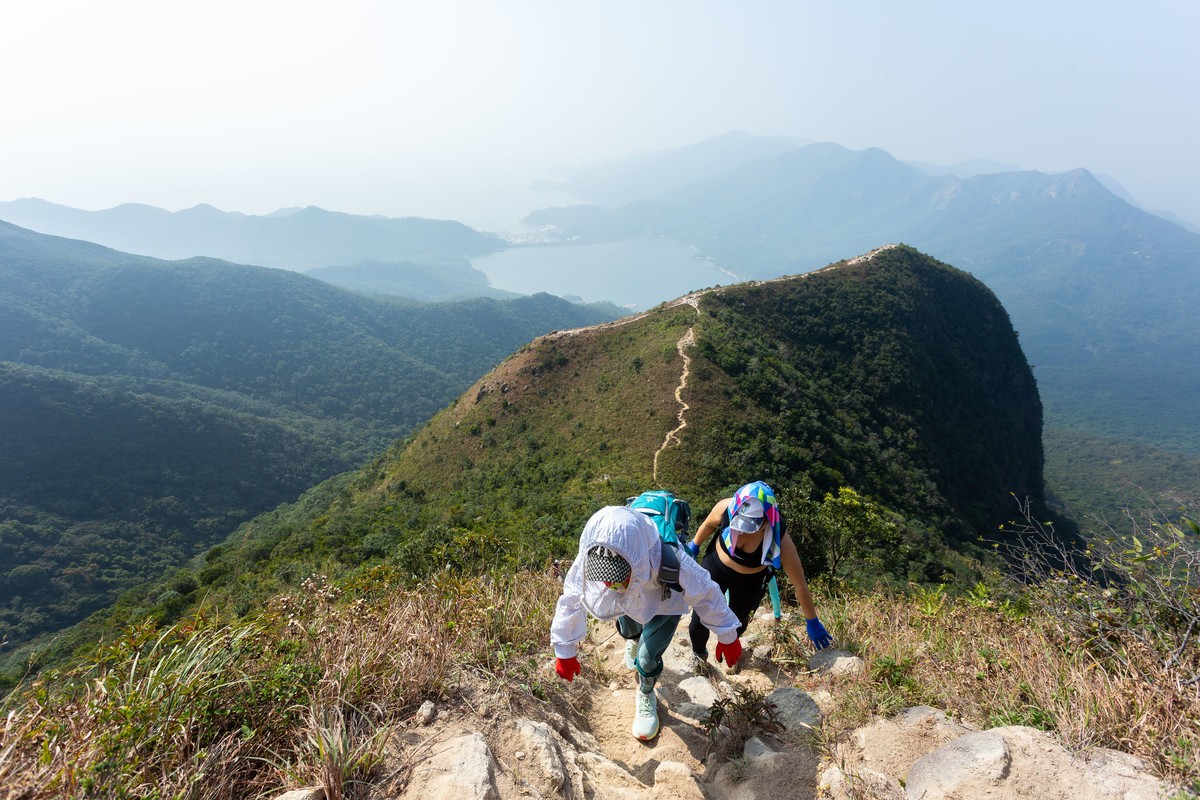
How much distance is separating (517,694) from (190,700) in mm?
1816

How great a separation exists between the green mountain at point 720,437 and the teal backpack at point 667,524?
17.0 ft

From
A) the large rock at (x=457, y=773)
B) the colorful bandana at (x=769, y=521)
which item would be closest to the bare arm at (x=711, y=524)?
the colorful bandana at (x=769, y=521)

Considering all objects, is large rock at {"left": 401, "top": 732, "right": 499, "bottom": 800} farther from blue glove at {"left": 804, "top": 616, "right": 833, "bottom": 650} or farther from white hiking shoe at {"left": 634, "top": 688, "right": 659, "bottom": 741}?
blue glove at {"left": 804, "top": 616, "right": 833, "bottom": 650}

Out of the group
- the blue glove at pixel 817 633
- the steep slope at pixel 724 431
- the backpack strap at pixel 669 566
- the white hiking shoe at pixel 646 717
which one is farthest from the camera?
the steep slope at pixel 724 431

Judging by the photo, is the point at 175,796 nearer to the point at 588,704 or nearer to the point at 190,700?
the point at 190,700

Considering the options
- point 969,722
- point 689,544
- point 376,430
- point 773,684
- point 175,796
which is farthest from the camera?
point 376,430

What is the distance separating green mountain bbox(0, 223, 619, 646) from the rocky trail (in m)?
2.03

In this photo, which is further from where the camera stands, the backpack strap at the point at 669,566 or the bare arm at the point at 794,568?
the bare arm at the point at 794,568

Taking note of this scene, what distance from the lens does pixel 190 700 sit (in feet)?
8.63

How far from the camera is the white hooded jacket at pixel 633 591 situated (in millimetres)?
3223

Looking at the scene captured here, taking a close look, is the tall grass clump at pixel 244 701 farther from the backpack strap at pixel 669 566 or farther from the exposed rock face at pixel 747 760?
the backpack strap at pixel 669 566

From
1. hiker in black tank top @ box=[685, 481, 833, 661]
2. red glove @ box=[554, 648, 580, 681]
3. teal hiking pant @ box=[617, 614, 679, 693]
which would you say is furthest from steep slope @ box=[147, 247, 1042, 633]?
red glove @ box=[554, 648, 580, 681]

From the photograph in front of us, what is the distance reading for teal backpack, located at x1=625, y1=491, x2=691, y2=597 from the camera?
330 cm

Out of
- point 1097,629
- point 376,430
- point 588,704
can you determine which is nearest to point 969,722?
point 1097,629
